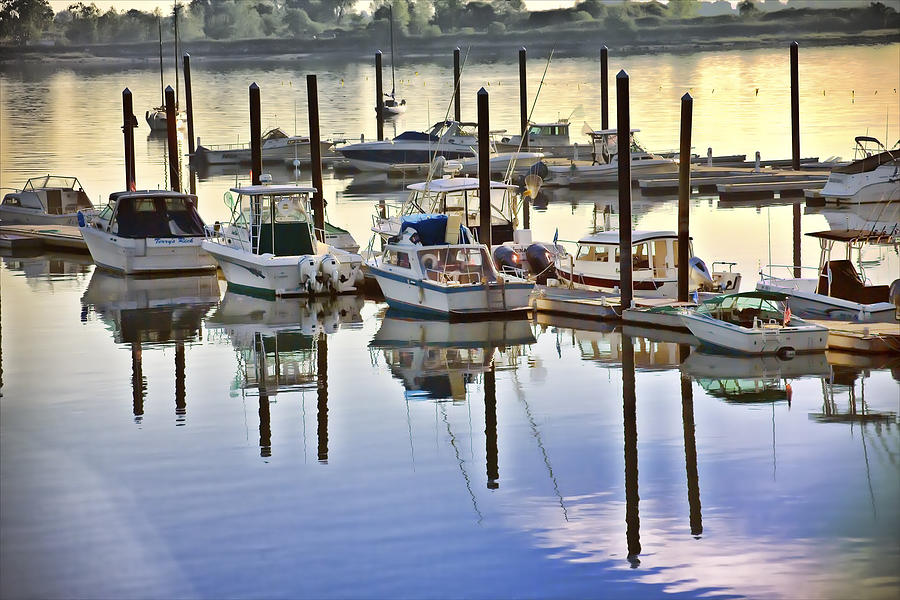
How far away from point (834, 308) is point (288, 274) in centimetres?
1094

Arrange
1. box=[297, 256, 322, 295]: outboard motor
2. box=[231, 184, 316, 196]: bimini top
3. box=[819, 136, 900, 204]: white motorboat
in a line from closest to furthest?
Answer: box=[297, 256, 322, 295]: outboard motor < box=[231, 184, 316, 196]: bimini top < box=[819, 136, 900, 204]: white motorboat

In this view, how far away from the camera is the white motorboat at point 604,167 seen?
50.8 m

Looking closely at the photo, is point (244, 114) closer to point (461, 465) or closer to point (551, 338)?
point (551, 338)

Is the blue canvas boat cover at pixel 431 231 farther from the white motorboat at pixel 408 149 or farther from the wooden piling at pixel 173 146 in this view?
the white motorboat at pixel 408 149

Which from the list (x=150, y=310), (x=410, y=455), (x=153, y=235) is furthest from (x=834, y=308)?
(x=153, y=235)

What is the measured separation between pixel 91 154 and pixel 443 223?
41.0 m

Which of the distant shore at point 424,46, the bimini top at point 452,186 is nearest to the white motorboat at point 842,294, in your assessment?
the bimini top at point 452,186

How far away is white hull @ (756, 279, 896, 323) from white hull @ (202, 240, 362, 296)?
888 cm

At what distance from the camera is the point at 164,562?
1611 centimetres

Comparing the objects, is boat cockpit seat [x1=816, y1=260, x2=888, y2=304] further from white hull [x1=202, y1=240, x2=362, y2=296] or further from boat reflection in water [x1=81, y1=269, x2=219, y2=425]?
boat reflection in water [x1=81, y1=269, x2=219, y2=425]

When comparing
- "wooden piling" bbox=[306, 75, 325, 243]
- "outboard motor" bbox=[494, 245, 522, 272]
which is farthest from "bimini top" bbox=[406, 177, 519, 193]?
"wooden piling" bbox=[306, 75, 325, 243]

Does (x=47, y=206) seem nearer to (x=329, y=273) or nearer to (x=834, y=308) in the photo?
(x=329, y=273)

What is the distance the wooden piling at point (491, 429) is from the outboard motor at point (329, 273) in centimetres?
646

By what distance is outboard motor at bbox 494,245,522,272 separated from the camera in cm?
3009
